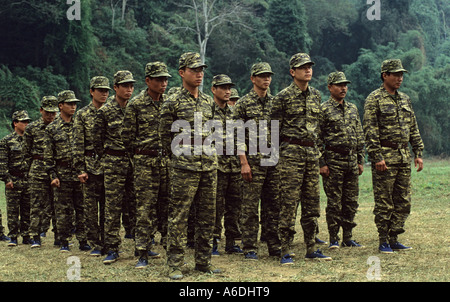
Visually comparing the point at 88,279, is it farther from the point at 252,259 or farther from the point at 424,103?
the point at 424,103

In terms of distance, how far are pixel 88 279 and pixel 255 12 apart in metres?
37.6

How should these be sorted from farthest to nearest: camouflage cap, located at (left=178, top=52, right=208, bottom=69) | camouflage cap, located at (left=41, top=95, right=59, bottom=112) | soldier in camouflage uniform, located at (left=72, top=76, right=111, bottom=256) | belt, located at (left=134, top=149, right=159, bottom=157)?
camouflage cap, located at (left=41, top=95, right=59, bottom=112)
soldier in camouflage uniform, located at (left=72, top=76, right=111, bottom=256)
belt, located at (left=134, top=149, right=159, bottom=157)
camouflage cap, located at (left=178, top=52, right=208, bottom=69)

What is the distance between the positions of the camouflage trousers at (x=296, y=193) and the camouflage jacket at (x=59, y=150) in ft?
11.3

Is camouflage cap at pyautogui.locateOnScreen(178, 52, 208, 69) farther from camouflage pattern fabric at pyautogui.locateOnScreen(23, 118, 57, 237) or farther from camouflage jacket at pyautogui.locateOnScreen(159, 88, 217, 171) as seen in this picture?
camouflage pattern fabric at pyautogui.locateOnScreen(23, 118, 57, 237)

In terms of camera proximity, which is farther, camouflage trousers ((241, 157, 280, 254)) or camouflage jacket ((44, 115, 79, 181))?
camouflage jacket ((44, 115, 79, 181))

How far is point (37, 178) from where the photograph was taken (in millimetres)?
9219

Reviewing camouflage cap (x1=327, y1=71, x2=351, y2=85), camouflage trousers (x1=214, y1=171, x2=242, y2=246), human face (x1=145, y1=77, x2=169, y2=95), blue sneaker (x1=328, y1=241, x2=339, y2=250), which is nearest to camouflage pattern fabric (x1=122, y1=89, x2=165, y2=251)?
human face (x1=145, y1=77, x2=169, y2=95)

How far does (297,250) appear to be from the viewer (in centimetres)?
808

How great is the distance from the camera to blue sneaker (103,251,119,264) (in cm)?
712

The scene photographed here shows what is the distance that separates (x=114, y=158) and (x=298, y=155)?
238cm

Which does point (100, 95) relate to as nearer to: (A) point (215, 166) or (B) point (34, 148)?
(B) point (34, 148)

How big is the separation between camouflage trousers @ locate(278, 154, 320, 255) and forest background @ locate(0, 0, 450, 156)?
20272 millimetres

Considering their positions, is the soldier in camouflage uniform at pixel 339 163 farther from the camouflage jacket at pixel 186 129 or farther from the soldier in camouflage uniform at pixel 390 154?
the camouflage jacket at pixel 186 129

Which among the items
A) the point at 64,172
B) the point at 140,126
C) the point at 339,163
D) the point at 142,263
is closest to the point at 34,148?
the point at 64,172
